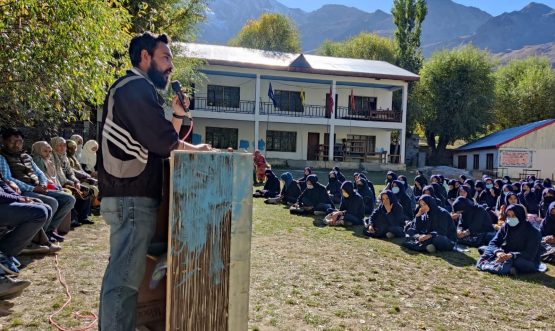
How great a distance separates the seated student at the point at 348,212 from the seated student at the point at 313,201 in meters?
1.02

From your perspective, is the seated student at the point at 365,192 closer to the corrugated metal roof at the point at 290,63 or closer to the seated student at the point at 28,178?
the seated student at the point at 28,178

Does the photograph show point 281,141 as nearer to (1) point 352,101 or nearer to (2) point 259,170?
(1) point 352,101

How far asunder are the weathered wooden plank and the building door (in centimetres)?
2568

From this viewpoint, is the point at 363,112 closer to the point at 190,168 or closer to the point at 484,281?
the point at 484,281

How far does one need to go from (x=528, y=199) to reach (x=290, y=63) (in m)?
16.8

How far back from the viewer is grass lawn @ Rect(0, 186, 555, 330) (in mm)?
3816

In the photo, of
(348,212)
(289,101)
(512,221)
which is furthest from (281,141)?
(512,221)

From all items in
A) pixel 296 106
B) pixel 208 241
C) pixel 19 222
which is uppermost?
pixel 296 106

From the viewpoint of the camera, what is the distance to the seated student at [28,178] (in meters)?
5.36

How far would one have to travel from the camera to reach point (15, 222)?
169 inches

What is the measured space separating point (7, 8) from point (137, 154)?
11.6 feet

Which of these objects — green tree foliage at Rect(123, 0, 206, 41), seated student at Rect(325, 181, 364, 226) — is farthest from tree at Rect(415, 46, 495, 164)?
seated student at Rect(325, 181, 364, 226)

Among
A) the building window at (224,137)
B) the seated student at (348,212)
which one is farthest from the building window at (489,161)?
the seated student at (348,212)

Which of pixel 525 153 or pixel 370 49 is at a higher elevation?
pixel 370 49
